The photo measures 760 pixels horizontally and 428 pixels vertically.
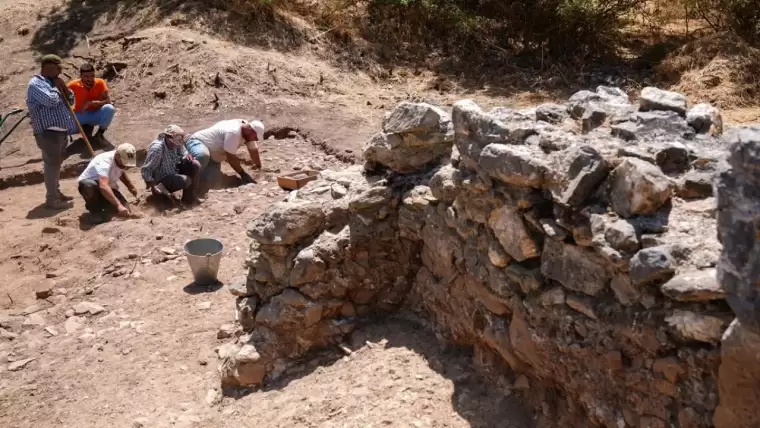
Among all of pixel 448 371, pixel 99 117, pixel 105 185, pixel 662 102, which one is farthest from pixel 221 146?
pixel 662 102

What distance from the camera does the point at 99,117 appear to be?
32.6 ft

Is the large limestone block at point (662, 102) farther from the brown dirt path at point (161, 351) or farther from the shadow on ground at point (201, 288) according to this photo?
the shadow on ground at point (201, 288)

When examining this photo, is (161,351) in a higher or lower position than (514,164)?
lower

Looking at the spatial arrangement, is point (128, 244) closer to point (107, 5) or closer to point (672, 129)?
point (672, 129)

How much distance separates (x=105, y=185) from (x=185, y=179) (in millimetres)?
795

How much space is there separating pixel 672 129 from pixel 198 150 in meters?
6.10

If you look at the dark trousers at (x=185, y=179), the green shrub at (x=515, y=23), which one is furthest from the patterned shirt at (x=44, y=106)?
the green shrub at (x=515, y=23)

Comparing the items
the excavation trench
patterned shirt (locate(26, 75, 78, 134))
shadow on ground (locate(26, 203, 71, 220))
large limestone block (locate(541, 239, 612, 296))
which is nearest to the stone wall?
large limestone block (locate(541, 239, 612, 296))

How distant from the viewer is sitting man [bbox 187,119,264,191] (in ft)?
27.9

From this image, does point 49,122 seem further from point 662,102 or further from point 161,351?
point 662,102

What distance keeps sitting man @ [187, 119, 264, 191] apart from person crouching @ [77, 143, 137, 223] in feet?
2.40

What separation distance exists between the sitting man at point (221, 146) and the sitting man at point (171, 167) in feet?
0.72

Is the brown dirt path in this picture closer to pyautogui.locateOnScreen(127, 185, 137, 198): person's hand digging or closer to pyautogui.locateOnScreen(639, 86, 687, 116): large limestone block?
pyautogui.locateOnScreen(127, 185, 137, 198): person's hand digging

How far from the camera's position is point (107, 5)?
42.5 feet
